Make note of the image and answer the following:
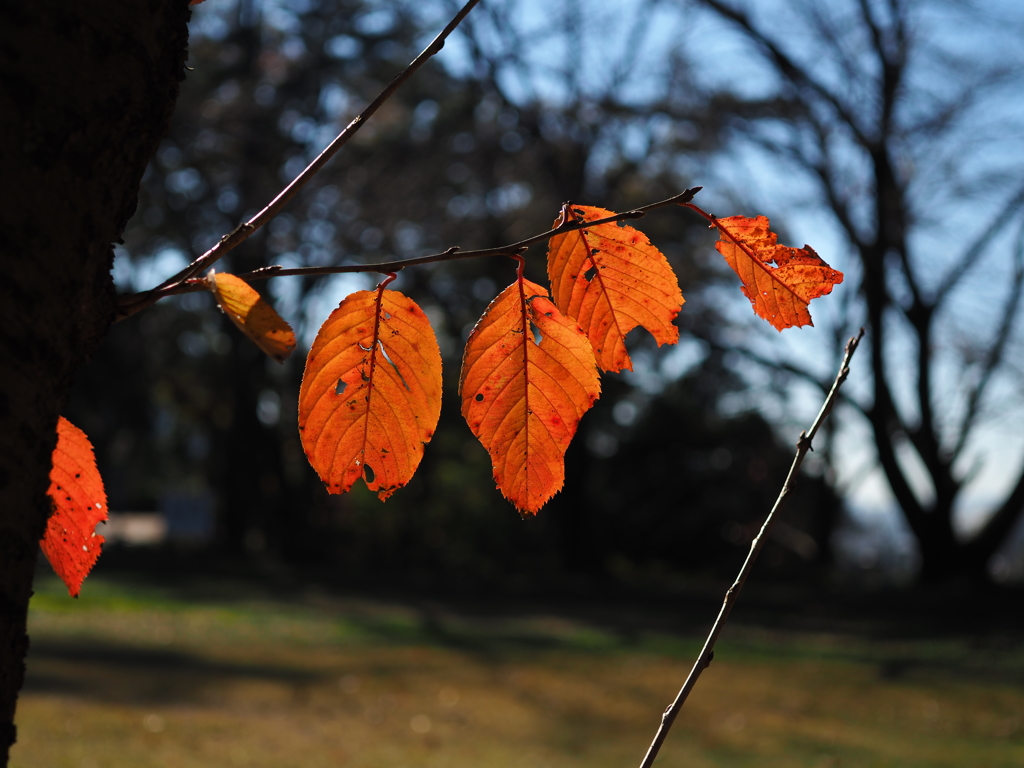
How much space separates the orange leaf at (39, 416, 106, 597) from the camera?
2.21 ft

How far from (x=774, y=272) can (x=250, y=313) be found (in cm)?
36

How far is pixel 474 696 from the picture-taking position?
538 centimetres

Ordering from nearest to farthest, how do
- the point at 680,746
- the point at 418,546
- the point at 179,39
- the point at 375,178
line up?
the point at 179,39 < the point at 680,746 < the point at 375,178 < the point at 418,546

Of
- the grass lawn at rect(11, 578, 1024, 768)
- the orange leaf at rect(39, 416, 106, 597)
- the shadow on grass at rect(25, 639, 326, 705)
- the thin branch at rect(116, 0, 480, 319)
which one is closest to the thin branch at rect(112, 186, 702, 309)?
the thin branch at rect(116, 0, 480, 319)

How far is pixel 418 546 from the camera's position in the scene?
1482cm

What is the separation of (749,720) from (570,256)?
4866 mm

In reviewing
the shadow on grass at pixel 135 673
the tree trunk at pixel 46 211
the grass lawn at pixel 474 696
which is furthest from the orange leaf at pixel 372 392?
the shadow on grass at pixel 135 673

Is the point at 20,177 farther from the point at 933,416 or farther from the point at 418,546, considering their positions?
the point at 418,546

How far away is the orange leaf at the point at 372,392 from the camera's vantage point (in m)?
0.63

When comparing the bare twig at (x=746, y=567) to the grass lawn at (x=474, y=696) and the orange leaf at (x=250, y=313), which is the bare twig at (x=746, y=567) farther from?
the grass lawn at (x=474, y=696)

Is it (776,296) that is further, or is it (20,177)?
(776,296)

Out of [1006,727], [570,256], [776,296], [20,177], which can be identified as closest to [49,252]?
[20,177]

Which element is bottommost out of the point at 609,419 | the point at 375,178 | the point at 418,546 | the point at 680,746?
the point at 680,746

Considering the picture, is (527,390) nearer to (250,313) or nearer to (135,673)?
(250,313)
